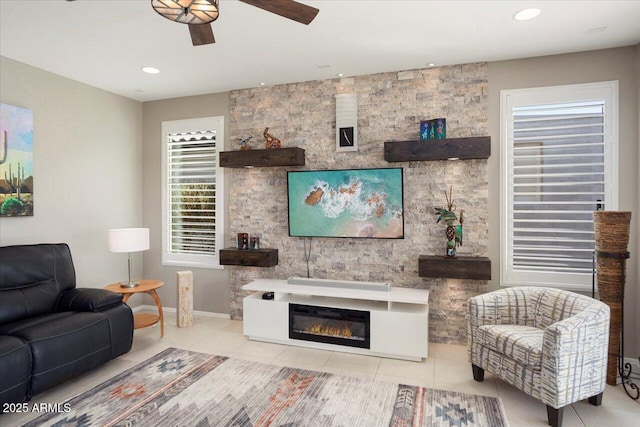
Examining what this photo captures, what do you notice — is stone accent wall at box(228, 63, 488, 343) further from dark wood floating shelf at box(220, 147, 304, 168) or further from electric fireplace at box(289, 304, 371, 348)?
electric fireplace at box(289, 304, 371, 348)

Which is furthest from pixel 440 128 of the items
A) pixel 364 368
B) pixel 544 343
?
pixel 364 368

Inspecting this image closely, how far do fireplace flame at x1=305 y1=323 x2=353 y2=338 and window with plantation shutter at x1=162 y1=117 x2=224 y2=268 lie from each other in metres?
1.65

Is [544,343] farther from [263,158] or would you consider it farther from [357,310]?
[263,158]

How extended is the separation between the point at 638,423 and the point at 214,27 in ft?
13.5

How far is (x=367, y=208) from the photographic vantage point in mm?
3916

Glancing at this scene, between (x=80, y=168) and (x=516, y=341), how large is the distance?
4.64 m

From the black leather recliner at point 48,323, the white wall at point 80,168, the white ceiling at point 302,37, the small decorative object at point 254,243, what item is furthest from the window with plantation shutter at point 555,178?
the white wall at point 80,168

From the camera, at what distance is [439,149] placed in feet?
11.5

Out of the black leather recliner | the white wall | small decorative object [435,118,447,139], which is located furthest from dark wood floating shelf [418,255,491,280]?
the white wall

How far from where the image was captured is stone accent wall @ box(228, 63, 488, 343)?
3.72 m

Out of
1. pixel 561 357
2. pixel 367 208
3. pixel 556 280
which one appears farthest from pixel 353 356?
pixel 556 280

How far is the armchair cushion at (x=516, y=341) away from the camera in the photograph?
2.50 m

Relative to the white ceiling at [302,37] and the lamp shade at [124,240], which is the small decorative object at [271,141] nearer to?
the white ceiling at [302,37]

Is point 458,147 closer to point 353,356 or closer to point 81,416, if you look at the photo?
point 353,356
